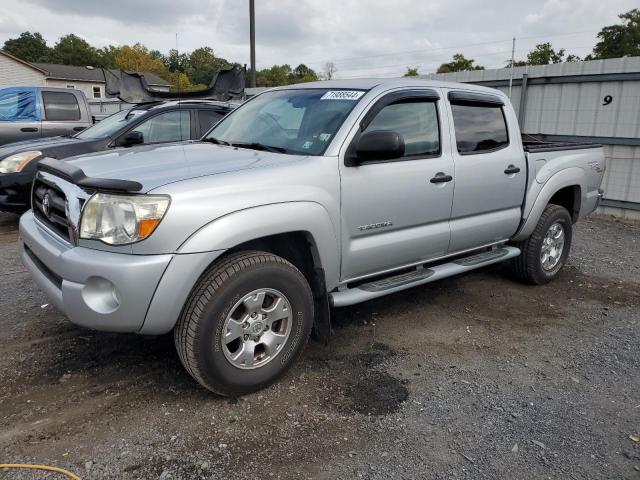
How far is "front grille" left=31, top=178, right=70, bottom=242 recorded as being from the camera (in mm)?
3000

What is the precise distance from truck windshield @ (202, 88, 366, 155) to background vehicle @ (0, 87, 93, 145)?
6097 millimetres

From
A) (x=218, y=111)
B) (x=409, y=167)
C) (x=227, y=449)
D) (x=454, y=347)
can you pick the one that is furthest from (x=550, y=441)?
(x=218, y=111)

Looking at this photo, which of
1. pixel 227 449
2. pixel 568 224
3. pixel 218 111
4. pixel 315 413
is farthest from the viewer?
pixel 218 111

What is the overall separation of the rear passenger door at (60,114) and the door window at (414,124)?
23.8ft

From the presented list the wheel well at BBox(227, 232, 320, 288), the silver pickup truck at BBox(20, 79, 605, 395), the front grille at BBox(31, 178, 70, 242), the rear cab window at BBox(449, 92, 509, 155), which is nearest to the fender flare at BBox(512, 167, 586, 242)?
the silver pickup truck at BBox(20, 79, 605, 395)

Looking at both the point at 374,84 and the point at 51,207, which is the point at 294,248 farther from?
the point at 51,207

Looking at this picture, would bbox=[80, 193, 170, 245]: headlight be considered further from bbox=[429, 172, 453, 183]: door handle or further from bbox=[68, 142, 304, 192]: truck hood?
bbox=[429, 172, 453, 183]: door handle

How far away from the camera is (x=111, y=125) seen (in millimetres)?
7156

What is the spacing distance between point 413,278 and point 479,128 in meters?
1.50

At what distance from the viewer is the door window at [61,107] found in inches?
364

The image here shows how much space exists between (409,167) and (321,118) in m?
0.72

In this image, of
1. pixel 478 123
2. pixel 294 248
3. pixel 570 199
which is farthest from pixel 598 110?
pixel 294 248

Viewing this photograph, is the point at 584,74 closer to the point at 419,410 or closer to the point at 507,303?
the point at 507,303

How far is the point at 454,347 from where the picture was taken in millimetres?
3854
